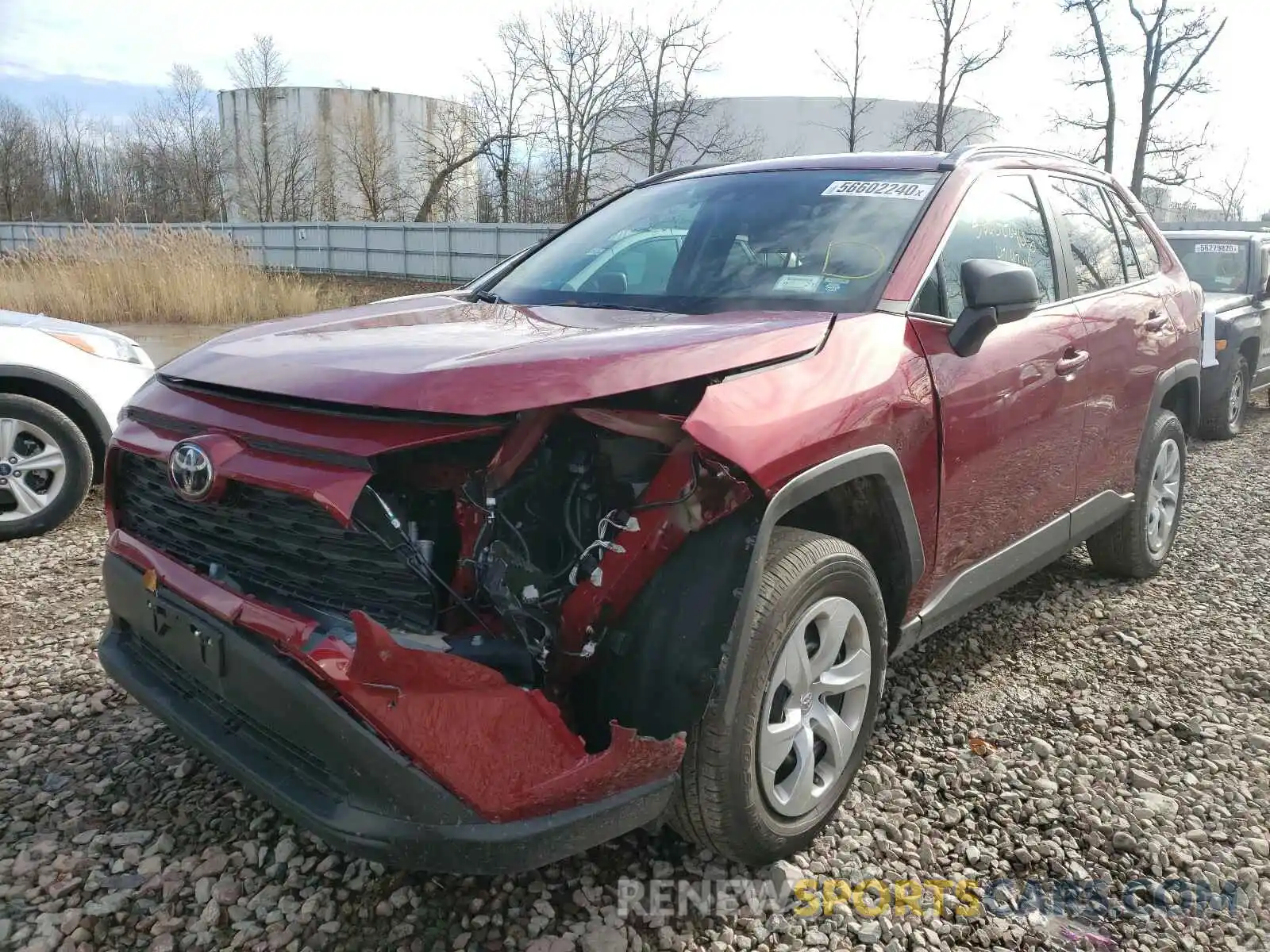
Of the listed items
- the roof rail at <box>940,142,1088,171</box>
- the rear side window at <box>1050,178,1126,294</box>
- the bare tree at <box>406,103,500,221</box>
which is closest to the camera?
the roof rail at <box>940,142,1088,171</box>

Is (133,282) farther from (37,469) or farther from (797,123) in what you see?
(797,123)

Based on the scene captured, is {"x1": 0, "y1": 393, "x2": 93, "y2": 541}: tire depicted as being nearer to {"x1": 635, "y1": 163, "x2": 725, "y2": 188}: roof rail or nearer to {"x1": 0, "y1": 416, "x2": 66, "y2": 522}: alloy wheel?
{"x1": 0, "y1": 416, "x2": 66, "y2": 522}: alloy wheel

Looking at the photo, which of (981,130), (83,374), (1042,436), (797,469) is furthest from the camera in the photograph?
(981,130)

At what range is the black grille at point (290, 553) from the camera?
1812mm

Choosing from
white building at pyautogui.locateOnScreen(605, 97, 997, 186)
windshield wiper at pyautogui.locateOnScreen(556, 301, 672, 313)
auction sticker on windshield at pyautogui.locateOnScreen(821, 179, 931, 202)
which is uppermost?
white building at pyautogui.locateOnScreen(605, 97, 997, 186)

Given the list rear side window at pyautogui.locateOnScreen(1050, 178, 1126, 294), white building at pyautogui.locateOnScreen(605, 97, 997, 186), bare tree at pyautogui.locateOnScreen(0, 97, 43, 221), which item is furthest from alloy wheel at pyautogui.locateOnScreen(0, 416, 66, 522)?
bare tree at pyautogui.locateOnScreen(0, 97, 43, 221)

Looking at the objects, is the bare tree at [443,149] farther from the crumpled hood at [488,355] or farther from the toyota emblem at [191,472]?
the toyota emblem at [191,472]

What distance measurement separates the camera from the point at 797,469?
199 cm

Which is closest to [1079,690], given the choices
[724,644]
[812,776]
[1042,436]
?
[1042,436]

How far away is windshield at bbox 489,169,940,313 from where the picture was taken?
2.65m

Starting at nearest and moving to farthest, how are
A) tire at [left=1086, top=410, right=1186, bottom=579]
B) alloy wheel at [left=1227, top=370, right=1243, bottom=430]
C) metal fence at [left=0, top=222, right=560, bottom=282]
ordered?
1. tire at [left=1086, top=410, right=1186, bottom=579]
2. alloy wheel at [left=1227, top=370, right=1243, bottom=430]
3. metal fence at [left=0, top=222, right=560, bottom=282]

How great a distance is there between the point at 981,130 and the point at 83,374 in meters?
24.7

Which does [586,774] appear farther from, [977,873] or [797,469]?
[977,873]

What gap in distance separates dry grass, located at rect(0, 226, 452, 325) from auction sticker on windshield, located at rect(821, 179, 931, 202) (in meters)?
11.6
